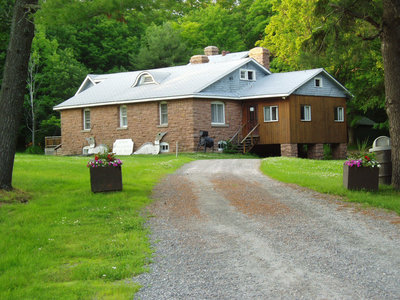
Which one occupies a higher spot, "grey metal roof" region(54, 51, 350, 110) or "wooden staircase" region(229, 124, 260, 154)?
"grey metal roof" region(54, 51, 350, 110)

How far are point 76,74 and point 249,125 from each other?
65.5ft

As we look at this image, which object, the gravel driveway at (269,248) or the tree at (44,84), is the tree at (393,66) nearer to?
the gravel driveway at (269,248)

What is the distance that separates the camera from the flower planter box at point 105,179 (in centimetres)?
1247

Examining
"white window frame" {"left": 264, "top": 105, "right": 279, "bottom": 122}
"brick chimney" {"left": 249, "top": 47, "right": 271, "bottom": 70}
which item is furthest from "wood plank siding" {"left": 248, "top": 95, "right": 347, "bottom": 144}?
"brick chimney" {"left": 249, "top": 47, "right": 271, "bottom": 70}

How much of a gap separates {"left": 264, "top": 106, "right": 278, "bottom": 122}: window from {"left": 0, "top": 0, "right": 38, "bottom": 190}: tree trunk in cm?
2136

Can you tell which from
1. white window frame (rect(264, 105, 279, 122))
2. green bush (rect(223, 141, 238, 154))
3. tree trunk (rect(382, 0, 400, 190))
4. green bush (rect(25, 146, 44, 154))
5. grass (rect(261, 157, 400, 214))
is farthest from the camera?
green bush (rect(25, 146, 44, 154))

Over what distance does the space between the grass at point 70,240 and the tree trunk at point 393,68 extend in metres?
6.47

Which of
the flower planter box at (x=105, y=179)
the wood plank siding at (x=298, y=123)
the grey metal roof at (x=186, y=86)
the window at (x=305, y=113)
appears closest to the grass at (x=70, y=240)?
the flower planter box at (x=105, y=179)

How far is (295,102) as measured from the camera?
3130 centimetres

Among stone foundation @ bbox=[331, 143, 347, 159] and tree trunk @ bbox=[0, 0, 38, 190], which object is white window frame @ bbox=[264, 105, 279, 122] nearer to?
stone foundation @ bbox=[331, 143, 347, 159]

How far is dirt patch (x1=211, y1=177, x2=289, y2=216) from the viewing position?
35.3 feet

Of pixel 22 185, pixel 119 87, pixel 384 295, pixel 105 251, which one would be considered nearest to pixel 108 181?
pixel 22 185

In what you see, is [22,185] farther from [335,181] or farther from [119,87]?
[119,87]

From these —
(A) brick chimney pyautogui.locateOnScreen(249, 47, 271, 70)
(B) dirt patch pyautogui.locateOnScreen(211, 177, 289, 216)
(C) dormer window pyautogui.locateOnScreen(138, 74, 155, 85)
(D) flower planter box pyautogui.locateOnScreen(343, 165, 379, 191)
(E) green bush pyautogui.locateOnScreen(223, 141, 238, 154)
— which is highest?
(A) brick chimney pyautogui.locateOnScreen(249, 47, 271, 70)
